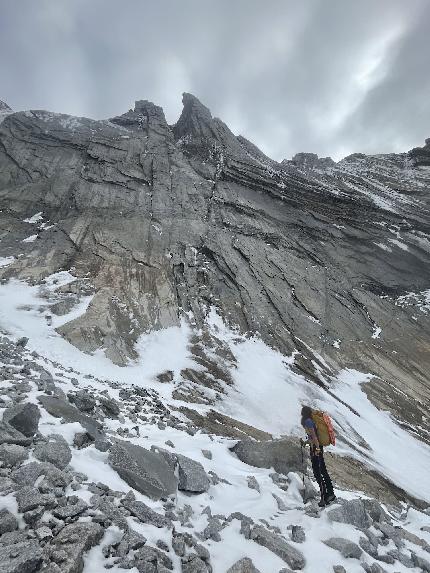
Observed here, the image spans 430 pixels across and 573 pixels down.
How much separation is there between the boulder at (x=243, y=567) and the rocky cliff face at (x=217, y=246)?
17942 millimetres

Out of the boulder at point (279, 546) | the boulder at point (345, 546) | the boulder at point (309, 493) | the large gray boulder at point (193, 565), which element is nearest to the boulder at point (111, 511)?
the large gray boulder at point (193, 565)

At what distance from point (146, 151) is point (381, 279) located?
31140 millimetres

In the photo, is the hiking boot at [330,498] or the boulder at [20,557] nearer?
the boulder at [20,557]

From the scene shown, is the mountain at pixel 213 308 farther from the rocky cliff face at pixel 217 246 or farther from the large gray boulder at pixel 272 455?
the rocky cliff face at pixel 217 246

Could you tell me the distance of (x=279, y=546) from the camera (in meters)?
7.21

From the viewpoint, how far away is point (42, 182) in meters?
44.6

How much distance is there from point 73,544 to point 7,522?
2.96 feet

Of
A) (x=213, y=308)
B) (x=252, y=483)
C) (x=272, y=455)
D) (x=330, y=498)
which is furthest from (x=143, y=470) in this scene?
(x=213, y=308)

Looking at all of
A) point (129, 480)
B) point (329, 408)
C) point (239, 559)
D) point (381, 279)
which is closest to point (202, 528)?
point (239, 559)

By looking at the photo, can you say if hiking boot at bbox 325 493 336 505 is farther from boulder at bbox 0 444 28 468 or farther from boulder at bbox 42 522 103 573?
boulder at bbox 0 444 28 468

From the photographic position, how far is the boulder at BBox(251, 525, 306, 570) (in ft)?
22.8

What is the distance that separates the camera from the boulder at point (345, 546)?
743 centimetres

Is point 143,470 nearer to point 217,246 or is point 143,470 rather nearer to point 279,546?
point 279,546

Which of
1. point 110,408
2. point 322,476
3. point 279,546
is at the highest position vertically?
point 322,476
